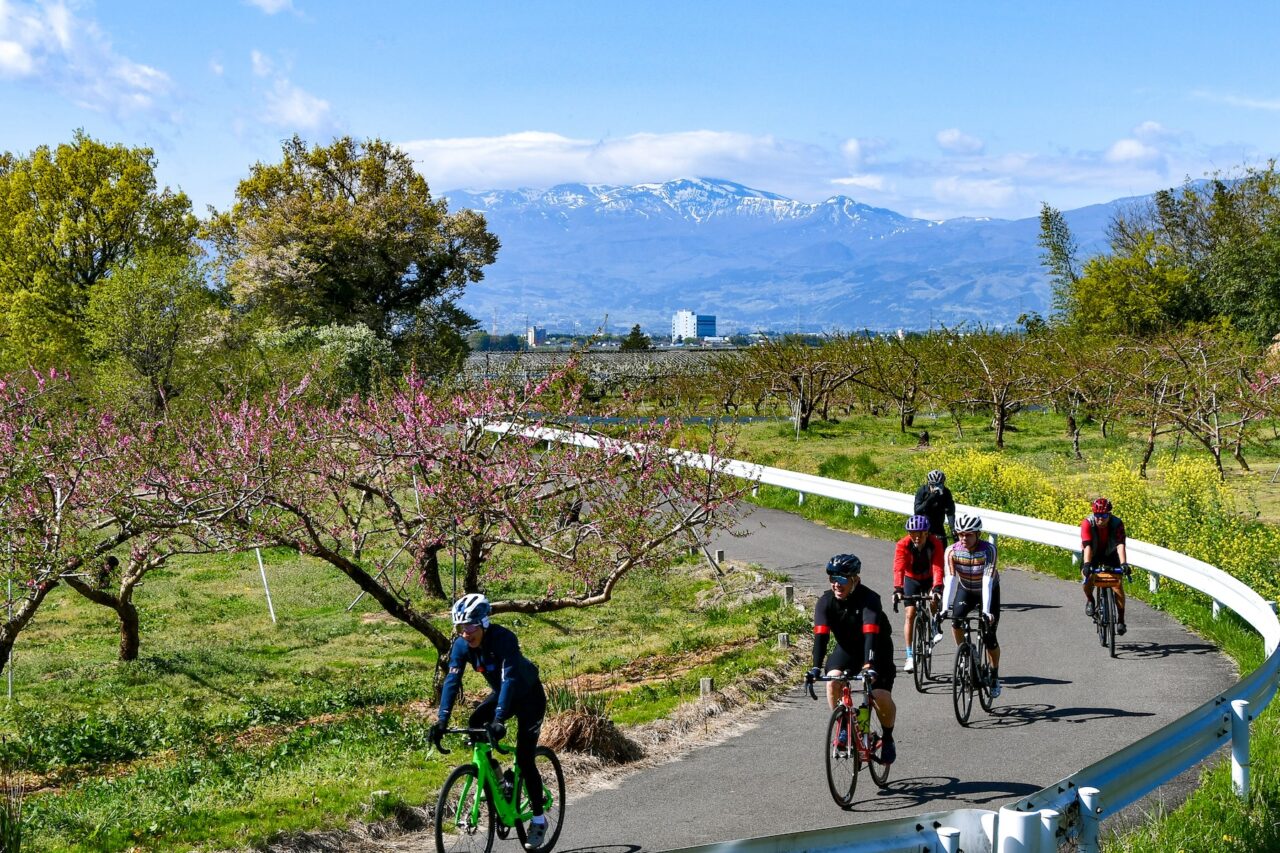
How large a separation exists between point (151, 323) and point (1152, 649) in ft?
109

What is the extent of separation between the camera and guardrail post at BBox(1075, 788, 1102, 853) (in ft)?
21.5

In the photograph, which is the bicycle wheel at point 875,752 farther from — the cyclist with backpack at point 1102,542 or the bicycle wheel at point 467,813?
the cyclist with backpack at point 1102,542

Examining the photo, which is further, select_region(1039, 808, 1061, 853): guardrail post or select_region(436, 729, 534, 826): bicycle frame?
select_region(436, 729, 534, 826): bicycle frame

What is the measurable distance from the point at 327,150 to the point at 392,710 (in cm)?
4688

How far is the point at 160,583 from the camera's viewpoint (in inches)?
1011

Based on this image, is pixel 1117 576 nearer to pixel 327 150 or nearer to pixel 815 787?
pixel 815 787

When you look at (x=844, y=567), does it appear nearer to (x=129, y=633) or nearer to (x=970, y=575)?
(x=970, y=575)

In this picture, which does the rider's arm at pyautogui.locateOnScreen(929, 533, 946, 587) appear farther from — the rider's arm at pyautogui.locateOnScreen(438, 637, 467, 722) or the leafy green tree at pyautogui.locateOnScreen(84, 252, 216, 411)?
the leafy green tree at pyautogui.locateOnScreen(84, 252, 216, 411)

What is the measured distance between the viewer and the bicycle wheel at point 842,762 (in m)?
8.92

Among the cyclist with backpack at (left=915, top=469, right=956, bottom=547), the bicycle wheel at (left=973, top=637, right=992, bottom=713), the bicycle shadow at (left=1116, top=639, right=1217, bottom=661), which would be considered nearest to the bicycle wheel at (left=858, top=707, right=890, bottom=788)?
the bicycle wheel at (left=973, top=637, right=992, bottom=713)

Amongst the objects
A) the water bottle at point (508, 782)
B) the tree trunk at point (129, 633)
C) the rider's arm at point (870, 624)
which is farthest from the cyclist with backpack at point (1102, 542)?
the tree trunk at point (129, 633)

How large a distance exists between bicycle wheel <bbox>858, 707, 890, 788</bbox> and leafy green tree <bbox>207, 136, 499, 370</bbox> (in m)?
42.3

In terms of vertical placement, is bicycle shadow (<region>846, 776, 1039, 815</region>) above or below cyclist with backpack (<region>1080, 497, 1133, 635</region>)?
below

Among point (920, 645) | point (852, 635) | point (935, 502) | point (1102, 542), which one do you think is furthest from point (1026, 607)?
point (852, 635)
